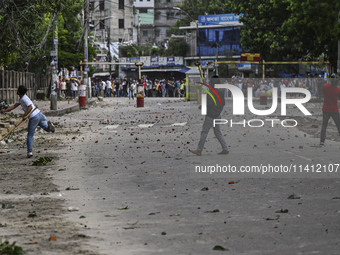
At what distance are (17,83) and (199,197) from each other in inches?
1434

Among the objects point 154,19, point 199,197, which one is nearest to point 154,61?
point 154,19

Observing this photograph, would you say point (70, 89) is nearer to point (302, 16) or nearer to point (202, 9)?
point (302, 16)

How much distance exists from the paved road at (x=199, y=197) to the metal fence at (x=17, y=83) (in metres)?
21.9

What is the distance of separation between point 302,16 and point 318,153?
26.3 m

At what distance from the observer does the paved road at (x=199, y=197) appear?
7.38 m

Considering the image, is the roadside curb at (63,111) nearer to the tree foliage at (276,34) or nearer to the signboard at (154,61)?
the tree foliage at (276,34)

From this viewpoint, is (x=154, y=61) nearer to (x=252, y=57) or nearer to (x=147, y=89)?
(x=147, y=89)

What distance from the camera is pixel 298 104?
23.2 meters

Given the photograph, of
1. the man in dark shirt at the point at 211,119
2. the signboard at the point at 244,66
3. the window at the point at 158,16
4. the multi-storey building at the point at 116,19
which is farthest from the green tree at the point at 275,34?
the window at the point at 158,16

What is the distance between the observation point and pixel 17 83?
45438mm

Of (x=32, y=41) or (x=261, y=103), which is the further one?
(x=261, y=103)

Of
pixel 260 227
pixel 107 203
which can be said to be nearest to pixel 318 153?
pixel 107 203

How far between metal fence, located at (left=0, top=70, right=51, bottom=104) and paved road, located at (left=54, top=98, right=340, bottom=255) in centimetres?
2189

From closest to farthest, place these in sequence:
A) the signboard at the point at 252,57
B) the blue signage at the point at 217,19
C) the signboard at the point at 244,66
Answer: the signboard at the point at 252,57, the signboard at the point at 244,66, the blue signage at the point at 217,19
